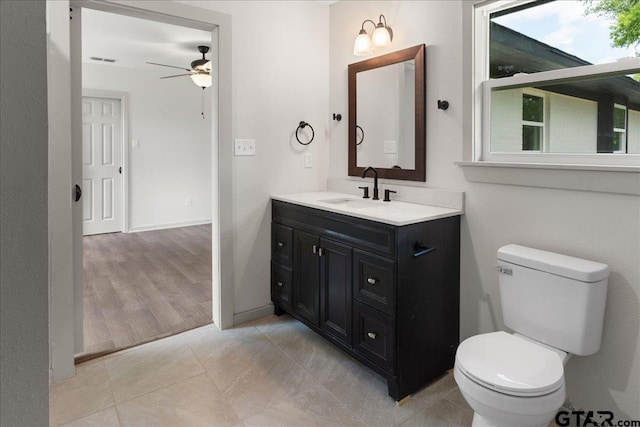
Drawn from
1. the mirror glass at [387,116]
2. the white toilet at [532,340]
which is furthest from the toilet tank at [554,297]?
the mirror glass at [387,116]

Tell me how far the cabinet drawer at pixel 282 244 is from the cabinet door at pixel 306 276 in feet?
0.20

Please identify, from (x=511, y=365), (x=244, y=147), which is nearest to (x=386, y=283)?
(x=511, y=365)

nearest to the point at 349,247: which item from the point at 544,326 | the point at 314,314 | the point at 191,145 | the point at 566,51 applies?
the point at 314,314

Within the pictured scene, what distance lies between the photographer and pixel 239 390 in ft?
6.47

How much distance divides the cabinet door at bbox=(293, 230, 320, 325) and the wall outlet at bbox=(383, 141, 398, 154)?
0.76 meters

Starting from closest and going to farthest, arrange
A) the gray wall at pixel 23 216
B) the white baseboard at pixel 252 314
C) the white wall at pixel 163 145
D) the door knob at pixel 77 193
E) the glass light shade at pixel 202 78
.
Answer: the gray wall at pixel 23 216
the door knob at pixel 77 193
the white baseboard at pixel 252 314
the glass light shade at pixel 202 78
the white wall at pixel 163 145

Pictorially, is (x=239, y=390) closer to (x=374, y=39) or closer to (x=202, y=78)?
(x=374, y=39)

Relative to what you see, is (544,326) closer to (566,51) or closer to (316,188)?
(566,51)

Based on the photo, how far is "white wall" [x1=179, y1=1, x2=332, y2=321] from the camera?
2.61 meters

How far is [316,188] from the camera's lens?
3039mm

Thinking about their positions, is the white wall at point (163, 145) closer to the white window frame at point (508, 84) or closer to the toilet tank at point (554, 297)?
the white window frame at point (508, 84)

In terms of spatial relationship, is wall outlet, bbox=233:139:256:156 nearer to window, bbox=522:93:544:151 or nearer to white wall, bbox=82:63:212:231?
window, bbox=522:93:544:151

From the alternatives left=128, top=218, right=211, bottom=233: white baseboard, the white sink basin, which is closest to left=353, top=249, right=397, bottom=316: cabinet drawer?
the white sink basin

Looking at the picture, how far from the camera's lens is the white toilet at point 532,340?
131cm
